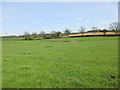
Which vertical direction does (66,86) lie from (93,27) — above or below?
below

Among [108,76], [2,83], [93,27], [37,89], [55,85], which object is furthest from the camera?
[93,27]

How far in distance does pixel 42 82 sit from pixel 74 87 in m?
1.25

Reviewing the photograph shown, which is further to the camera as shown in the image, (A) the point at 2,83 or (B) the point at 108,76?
(B) the point at 108,76

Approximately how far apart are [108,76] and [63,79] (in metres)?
1.95

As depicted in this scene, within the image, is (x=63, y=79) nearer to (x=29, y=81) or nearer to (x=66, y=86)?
(x=66, y=86)

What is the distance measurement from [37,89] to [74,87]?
4.13 ft

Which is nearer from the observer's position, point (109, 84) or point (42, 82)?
point (109, 84)

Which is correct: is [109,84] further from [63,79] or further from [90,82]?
[63,79]

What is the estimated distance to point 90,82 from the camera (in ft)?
14.8

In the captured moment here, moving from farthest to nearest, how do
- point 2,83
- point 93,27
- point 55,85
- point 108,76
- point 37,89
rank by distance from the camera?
1. point 93,27
2. point 108,76
3. point 2,83
4. point 55,85
5. point 37,89

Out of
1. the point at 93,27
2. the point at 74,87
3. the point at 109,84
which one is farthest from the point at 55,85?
the point at 93,27

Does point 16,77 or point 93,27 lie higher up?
point 93,27

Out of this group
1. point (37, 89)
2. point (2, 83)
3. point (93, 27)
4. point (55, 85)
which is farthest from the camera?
point (93, 27)

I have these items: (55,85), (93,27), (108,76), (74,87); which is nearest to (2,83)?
(55,85)
